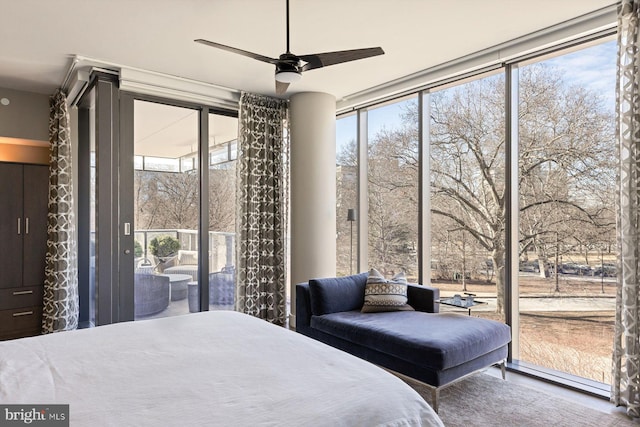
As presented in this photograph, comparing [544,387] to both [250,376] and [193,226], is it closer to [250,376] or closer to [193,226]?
[250,376]

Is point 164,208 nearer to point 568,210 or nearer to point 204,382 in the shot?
point 204,382

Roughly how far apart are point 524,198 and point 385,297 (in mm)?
1647

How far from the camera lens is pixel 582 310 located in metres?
3.47

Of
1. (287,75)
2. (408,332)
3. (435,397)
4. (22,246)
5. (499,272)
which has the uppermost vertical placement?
(287,75)

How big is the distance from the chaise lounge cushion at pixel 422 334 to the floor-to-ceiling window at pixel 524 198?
1.75ft

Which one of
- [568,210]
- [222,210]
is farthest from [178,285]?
[568,210]

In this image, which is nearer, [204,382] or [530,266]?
[204,382]

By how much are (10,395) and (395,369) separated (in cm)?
228

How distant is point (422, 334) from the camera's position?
9.36 ft

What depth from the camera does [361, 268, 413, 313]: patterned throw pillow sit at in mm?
3586

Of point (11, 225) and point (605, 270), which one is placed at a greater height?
point (11, 225)

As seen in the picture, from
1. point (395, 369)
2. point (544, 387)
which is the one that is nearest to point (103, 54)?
point (395, 369)

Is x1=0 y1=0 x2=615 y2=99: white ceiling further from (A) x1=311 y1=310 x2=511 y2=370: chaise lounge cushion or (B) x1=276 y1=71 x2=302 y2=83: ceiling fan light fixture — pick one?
(A) x1=311 y1=310 x2=511 y2=370: chaise lounge cushion

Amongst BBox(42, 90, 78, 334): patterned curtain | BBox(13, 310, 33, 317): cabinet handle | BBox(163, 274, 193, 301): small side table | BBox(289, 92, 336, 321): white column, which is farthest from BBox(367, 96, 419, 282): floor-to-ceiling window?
BBox(13, 310, 33, 317): cabinet handle
